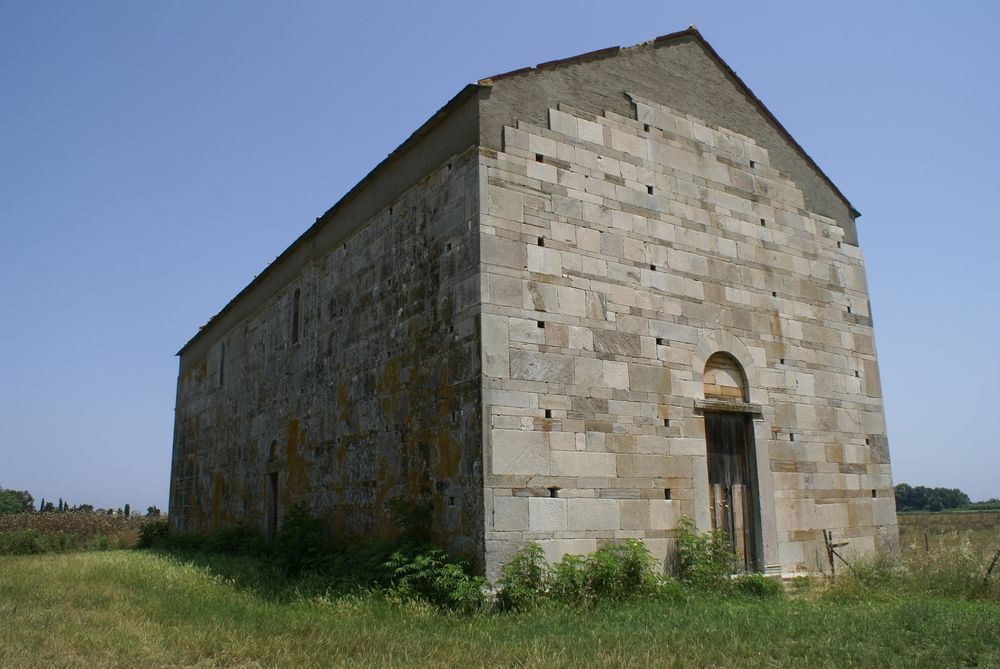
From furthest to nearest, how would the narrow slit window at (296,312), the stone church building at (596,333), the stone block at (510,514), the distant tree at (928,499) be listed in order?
the distant tree at (928,499), the narrow slit window at (296,312), the stone church building at (596,333), the stone block at (510,514)

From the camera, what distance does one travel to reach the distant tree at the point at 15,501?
56.7 metres

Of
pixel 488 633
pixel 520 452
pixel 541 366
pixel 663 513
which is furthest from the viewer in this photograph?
pixel 663 513

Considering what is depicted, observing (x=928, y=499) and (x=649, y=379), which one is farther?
(x=928, y=499)

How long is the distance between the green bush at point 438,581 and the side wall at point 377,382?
0.29 meters

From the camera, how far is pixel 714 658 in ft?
21.6

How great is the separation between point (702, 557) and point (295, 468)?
323 inches

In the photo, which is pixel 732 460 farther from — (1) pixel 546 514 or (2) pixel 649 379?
(1) pixel 546 514

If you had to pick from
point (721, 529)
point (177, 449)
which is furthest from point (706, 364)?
point (177, 449)

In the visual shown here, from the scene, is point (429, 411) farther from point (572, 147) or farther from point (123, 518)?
point (123, 518)

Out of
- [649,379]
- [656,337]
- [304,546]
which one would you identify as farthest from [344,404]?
[656,337]

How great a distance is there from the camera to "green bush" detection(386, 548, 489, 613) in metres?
8.62

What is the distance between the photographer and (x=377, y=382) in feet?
39.7

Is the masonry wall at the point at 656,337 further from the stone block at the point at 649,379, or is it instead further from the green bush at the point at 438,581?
the green bush at the point at 438,581

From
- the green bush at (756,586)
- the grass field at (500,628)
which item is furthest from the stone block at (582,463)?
the green bush at (756,586)
